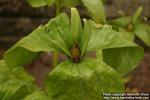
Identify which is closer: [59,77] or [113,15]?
[59,77]

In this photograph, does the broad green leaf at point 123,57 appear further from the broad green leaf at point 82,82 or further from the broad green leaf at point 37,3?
the broad green leaf at point 37,3

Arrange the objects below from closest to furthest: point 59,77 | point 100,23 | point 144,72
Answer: point 59,77, point 100,23, point 144,72

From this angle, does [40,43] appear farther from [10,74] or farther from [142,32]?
[142,32]

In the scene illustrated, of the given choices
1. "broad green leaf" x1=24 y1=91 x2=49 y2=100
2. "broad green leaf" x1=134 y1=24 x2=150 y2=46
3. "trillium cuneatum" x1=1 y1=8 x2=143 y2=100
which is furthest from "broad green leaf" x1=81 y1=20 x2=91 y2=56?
"broad green leaf" x1=134 y1=24 x2=150 y2=46

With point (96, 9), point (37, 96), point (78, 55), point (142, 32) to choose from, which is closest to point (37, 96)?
point (37, 96)

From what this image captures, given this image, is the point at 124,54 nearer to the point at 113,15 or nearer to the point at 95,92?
the point at 95,92

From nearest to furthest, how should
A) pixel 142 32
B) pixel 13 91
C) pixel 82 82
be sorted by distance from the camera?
pixel 82 82
pixel 13 91
pixel 142 32

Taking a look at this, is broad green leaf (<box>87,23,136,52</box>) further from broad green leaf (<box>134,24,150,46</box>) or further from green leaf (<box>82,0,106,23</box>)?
broad green leaf (<box>134,24,150,46</box>)

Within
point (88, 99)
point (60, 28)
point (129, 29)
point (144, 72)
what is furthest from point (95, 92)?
point (144, 72)
